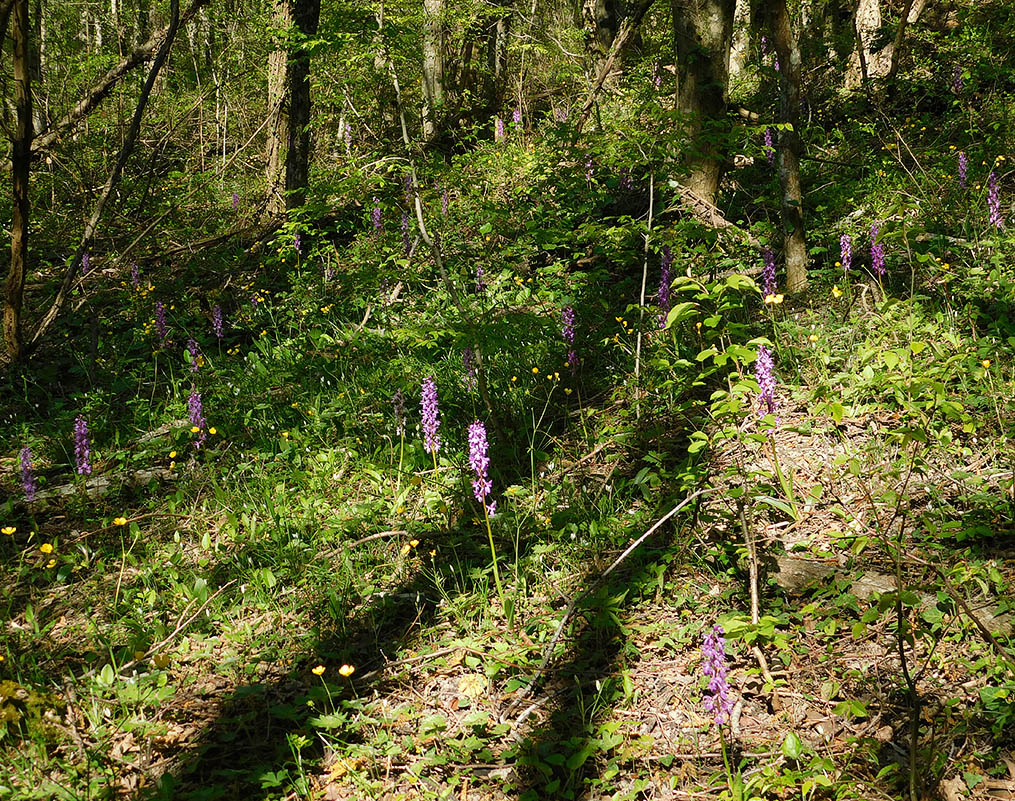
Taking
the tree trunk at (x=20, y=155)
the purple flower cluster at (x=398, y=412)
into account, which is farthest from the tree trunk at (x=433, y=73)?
the purple flower cluster at (x=398, y=412)

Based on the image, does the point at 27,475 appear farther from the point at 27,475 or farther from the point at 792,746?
the point at 792,746

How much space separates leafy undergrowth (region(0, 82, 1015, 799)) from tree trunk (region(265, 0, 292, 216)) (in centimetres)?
352

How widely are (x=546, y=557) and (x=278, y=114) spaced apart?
7051mm

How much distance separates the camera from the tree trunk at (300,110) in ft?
23.9

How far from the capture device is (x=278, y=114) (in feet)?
26.8

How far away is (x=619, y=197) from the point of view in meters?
6.54

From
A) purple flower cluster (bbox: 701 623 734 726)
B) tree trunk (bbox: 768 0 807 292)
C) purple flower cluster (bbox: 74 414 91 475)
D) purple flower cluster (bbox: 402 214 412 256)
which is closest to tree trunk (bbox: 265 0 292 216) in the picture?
purple flower cluster (bbox: 402 214 412 256)

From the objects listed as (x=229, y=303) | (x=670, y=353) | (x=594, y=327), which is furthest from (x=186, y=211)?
(x=670, y=353)

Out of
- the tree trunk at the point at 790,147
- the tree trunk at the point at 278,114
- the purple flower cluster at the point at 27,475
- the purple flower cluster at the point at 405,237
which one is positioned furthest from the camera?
the tree trunk at the point at 278,114

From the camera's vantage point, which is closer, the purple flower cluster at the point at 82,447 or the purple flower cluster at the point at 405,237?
the purple flower cluster at the point at 82,447

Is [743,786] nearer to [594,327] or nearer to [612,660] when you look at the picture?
[612,660]

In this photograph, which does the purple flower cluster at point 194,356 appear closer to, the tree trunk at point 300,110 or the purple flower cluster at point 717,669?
the tree trunk at point 300,110

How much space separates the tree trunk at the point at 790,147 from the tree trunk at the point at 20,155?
5086 millimetres

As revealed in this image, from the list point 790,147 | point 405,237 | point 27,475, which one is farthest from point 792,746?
point 405,237
